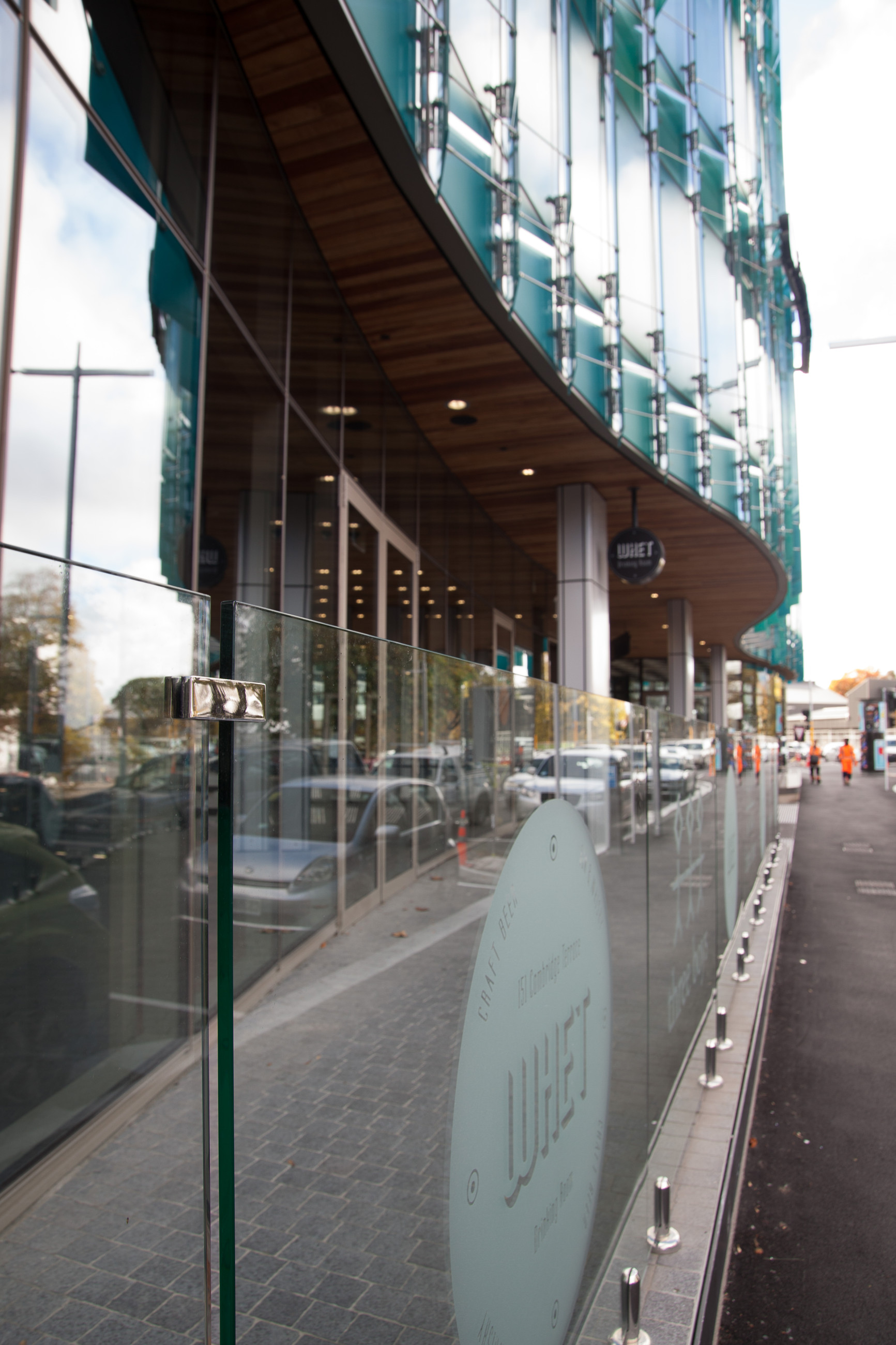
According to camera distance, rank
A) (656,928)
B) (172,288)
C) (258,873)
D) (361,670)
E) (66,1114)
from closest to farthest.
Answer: (258,873), (361,670), (66,1114), (656,928), (172,288)

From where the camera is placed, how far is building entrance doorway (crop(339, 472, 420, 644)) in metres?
8.54

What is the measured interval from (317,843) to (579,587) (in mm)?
13426

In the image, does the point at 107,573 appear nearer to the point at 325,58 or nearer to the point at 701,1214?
the point at 701,1214

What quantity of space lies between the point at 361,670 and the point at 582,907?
4.27ft

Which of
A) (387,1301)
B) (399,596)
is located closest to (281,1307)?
(387,1301)

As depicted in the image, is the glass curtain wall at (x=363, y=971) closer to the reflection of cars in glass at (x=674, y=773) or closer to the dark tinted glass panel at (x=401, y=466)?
the reflection of cars in glass at (x=674, y=773)

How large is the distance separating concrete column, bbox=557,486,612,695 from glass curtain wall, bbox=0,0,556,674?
6.34 metres

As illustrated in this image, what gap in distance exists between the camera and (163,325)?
4762 mm

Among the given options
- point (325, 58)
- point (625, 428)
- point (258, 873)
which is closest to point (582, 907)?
point (258, 873)

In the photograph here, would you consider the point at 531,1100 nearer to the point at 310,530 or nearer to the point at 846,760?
the point at 310,530

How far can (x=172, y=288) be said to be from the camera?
16.1ft

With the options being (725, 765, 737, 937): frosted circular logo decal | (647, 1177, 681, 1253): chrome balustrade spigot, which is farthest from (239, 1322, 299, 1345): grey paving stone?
(725, 765, 737, 937): frosted circular logo decal

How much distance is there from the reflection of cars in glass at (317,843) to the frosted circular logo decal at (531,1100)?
34cm

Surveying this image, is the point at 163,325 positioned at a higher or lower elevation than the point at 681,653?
lower
